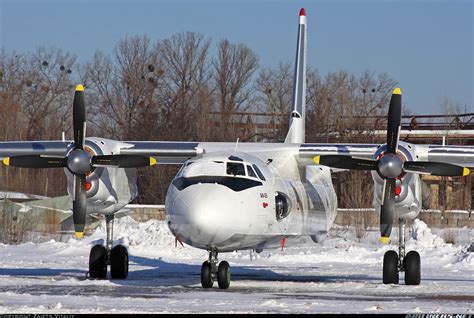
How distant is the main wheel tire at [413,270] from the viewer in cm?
2120

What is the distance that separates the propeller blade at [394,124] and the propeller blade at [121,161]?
500 centimetres

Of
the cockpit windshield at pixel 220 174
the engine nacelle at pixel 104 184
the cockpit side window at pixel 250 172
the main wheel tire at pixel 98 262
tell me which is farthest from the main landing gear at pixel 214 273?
the main wheel tire at pixel 98 262

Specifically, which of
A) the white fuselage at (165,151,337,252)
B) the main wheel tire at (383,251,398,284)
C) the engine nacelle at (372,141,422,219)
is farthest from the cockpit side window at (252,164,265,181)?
the main wheel tire at (383,251,398,284)

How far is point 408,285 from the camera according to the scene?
2120 centimetres

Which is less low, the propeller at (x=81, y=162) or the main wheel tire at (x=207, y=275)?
the propeller at (x=81, y=162)

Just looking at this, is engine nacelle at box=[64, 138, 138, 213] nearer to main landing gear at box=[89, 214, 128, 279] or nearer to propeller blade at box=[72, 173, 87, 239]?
propeller blade at box=[72, 173, 87, 239]

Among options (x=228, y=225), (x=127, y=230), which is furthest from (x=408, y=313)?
(x=127, y=230)

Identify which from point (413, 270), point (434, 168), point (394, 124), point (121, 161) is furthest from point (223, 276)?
point (434, 168)

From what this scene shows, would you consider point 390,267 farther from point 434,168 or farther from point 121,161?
point 121,161

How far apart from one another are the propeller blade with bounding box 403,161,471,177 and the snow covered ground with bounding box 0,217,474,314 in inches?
93.9

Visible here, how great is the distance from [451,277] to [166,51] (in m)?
40.9

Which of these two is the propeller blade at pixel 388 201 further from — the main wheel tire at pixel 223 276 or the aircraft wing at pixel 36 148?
the aircraft wing at pixel 36 148

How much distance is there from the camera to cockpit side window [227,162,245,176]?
61.6 feet

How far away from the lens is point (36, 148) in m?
22.6
